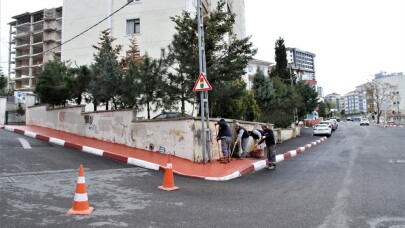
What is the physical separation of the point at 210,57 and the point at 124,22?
68.3ft

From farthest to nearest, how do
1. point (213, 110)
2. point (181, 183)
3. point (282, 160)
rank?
point (213, 110)
point (282, 160)
point (181, 183)

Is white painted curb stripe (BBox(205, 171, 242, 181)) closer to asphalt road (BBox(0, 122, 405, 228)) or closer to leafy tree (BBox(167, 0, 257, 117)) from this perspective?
asphalt road (BBox(0, 122, 405, 228))

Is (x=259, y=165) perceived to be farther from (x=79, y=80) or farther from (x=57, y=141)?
(x=79, y=80)

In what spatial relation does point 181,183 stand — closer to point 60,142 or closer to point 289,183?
point 289,183

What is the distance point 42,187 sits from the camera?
22.9 feet

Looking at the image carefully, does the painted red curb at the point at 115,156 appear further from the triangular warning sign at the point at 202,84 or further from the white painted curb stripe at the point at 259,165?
the white painted curb stripe at the point at 259,165

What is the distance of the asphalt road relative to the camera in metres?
5.06

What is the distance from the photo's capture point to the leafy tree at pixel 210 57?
45.4 feet

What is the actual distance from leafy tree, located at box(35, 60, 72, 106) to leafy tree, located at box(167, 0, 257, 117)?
697 centimetres

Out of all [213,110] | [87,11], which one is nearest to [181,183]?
[213,110]

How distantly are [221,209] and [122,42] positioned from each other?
2890 cm

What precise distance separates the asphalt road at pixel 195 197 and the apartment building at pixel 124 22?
22.3 metres

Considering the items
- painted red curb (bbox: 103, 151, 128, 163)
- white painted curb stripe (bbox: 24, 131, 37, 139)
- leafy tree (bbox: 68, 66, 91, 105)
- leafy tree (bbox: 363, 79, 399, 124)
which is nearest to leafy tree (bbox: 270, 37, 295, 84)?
leafy tree (bbox: 68, 66, 91, 105)

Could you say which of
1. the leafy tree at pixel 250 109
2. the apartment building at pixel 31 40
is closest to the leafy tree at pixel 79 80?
the leafy tree at pixel 250 109
